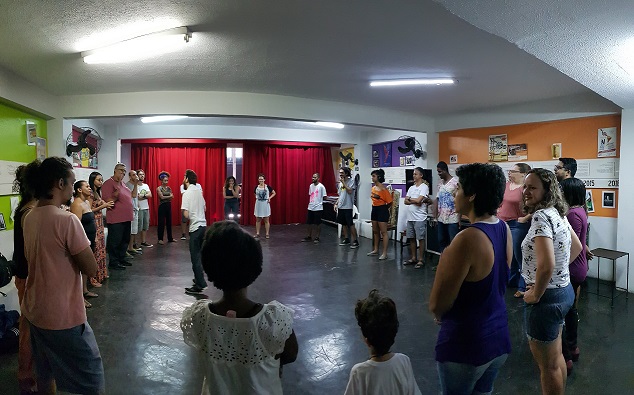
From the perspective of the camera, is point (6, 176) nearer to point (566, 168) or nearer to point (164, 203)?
point (164, 203)

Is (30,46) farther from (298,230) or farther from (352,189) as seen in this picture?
(298,230)

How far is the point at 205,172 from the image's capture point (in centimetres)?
1032

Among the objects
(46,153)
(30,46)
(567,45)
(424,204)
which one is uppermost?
(30,46)

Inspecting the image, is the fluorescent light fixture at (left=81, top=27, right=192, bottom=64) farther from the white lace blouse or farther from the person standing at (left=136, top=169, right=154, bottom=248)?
the person standing at (left=136, top=169, right=154, bottom=248)

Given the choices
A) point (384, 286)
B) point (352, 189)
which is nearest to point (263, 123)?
point (352, 189)

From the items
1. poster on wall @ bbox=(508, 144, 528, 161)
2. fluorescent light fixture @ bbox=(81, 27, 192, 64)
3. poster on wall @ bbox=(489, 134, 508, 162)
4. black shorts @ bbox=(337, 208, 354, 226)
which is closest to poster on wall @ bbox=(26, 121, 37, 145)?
fluorescent light fixture @ bbox=(81, 27, 192, 64)

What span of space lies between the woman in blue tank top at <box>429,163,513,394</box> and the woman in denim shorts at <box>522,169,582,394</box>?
0.48 m

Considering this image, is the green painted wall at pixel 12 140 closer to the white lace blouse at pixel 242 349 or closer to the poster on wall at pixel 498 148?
the white lace blouse at pixel 242 349

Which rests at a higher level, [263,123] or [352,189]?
[263,123]

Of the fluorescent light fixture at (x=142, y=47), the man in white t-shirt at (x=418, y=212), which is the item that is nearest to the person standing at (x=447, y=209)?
the man in white t-shirt at (x=418, y=212)

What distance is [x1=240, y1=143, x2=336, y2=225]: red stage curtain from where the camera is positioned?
10.5 m

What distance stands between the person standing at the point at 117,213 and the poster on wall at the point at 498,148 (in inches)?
225

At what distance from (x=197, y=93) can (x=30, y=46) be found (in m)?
2.11

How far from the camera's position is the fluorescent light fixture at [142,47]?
2.92 meters
